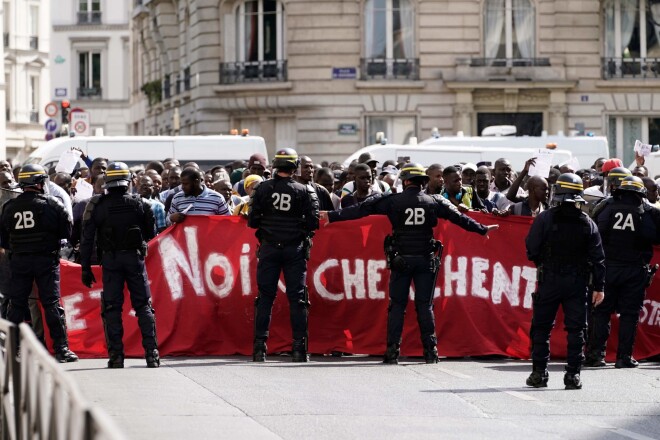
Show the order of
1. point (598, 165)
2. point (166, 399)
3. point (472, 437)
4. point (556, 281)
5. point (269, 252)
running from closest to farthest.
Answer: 1. point (472, 437)
2. point (166, 399)
3. point (556, 281)
4. point (269, 252)
5. point (598, 165)

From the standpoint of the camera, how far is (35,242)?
14.9 meters

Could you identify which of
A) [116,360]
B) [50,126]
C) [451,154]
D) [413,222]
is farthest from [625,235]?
[50,126]

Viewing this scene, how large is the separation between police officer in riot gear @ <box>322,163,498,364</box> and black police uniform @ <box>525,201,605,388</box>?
1622 millimetres

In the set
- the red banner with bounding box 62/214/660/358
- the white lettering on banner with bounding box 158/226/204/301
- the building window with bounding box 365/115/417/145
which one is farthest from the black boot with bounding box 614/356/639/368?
the building window with bounding box 365/115/417/145

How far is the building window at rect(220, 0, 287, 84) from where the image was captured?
146ft

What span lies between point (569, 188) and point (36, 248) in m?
4.62

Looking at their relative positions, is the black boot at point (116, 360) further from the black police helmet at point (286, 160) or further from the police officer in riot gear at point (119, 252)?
the black police helmet at point (286, 160)

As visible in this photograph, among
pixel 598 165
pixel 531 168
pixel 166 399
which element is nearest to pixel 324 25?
pixel 598 165

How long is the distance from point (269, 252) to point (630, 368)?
11.0 feet

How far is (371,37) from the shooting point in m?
43.6

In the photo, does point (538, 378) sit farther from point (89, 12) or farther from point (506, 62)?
point (89, 12)

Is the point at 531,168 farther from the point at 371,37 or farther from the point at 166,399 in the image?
the point at 371,37

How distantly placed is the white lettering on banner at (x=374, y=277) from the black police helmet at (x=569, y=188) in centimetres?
296

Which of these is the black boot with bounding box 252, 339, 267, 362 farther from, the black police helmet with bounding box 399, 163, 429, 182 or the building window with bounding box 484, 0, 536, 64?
the building window with bounding box 484, 0, 536, 64
